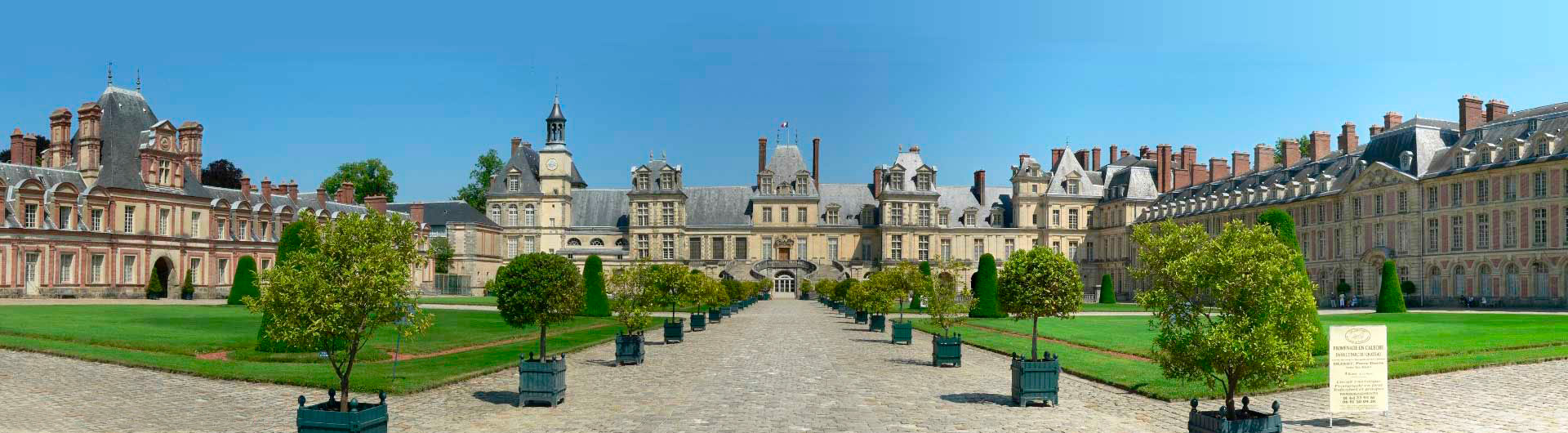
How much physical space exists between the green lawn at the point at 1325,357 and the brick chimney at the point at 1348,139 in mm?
27722

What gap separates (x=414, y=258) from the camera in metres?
12.9

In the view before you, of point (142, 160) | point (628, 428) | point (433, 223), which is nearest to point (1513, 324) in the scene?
point (628, 428)

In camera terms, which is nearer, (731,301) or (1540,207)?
(1540,207)

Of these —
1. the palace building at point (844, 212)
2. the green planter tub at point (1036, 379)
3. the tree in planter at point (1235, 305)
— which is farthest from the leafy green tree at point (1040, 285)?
the palace building at point (844, 212)

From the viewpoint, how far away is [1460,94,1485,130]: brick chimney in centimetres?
5781

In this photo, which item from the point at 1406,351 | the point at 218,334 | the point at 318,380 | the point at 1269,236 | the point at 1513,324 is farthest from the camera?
the point at 1513,324

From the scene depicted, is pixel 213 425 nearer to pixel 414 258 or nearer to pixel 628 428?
pixel 414 258

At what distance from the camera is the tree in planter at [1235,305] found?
37.8ft

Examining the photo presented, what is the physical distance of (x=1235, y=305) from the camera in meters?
11.8

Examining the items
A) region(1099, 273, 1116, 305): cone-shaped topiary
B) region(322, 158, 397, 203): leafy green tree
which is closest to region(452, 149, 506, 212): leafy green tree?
region(322, 158, 397, 203): leafy green tree

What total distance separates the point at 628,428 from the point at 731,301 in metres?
42.3

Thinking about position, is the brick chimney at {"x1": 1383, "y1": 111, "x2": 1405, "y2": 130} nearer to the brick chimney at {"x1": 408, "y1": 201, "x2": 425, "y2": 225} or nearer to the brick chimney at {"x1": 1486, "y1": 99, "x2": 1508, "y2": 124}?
the brick chimney at {"x1": 1486, "y1": 99, "x2": 1508, "y2": 124}

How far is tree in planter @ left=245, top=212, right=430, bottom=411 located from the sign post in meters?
10.9

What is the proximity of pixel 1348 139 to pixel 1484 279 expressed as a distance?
52.8ft
